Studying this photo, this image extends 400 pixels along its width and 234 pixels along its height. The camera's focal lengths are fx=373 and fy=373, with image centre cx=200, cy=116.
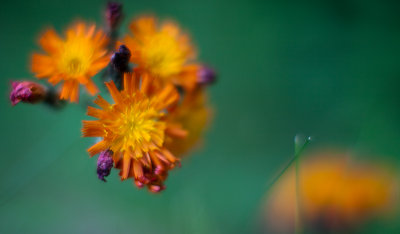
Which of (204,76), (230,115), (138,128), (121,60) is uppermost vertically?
(230,115)

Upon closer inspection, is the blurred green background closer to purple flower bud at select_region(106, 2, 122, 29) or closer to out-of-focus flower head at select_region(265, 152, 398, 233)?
out-of-focus flower head at select_region(265, 152, 398, 233)

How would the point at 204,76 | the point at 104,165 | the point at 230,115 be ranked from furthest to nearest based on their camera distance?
the point at 230,115, the point at 204,76, the point at 104,165

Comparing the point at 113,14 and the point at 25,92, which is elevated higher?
the point at 113,14

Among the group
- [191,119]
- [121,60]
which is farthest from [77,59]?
[191,119]

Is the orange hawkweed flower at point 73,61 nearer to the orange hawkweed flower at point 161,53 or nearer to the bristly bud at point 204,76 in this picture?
the orange hawkweed flower at point 161,53

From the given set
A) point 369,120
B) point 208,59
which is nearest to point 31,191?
point 208,59

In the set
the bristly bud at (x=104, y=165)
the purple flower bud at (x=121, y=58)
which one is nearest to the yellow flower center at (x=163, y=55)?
the purple flower bud at (x=121, y=58)

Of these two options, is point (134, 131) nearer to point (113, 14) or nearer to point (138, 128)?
point (138, 128)

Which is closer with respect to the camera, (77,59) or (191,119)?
(77,59)

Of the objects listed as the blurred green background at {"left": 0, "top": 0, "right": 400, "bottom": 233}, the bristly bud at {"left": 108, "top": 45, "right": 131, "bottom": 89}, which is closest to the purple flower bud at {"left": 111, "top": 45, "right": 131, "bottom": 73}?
the bristly bud at {"left": 108, "top": 45, "right": 131, "bottom": 89}
